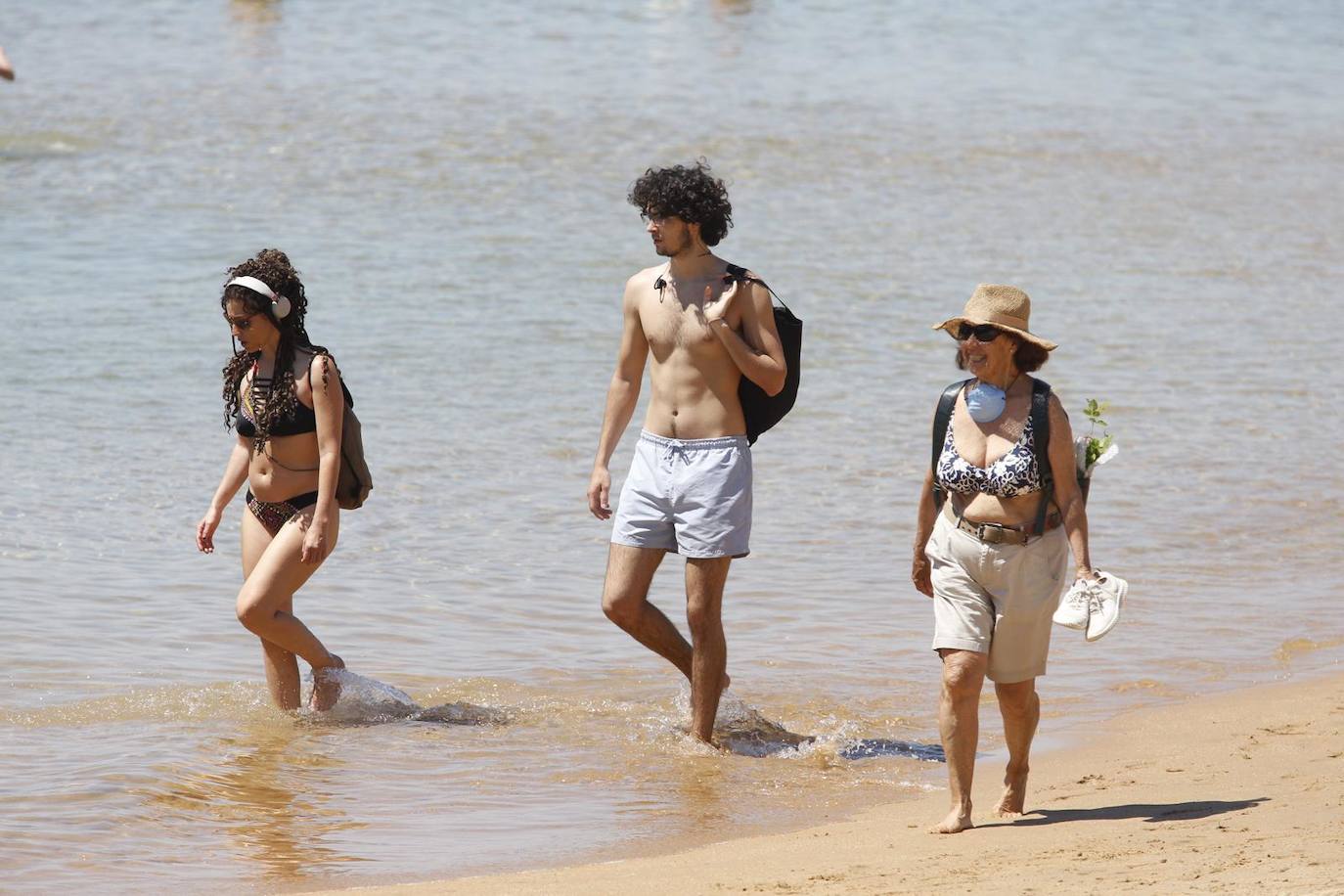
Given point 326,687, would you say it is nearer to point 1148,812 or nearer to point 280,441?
point 280,441

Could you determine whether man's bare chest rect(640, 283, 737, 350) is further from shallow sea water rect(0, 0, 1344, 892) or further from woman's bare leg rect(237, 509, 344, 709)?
shallow sea water rect(0, 0, 1344, 892)

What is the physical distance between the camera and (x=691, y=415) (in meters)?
6.39

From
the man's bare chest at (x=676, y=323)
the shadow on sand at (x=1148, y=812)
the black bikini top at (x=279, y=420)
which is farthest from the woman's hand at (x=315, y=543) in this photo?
the shadow on sand at (x=1148, y=812)

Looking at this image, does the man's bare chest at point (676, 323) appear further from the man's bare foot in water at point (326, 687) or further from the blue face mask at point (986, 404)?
the man's bare foot in water at point (326, 687)

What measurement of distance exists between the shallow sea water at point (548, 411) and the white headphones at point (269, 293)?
1.41 m

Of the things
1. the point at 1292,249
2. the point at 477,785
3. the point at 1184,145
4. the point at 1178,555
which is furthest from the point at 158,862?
the point at 1184,145

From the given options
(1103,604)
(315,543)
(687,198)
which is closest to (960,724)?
(1103,604)

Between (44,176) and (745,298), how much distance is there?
51.9 feet

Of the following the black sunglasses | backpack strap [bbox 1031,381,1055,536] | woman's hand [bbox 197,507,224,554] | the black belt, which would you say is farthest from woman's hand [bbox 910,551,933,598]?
woman's hand [bbox 197,507,224,554]

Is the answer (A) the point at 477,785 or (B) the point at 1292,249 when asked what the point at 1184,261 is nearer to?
(B) the point at 1292,249

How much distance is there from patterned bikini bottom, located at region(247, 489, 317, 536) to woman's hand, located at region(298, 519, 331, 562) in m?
0.14

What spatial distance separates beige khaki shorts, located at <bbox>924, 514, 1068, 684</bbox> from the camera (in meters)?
5.27

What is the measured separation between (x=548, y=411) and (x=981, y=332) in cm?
724

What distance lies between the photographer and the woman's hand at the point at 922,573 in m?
5.57
